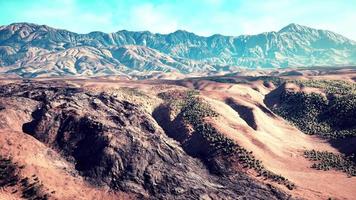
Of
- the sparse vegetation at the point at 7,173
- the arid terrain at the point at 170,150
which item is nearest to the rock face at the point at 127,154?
the arid terrain at the point at 170,150

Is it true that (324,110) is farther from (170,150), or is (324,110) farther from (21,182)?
(21,182)

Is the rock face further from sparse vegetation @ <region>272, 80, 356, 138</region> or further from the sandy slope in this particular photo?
sparse vegetation @ <region>272, 80, 356, 138</region>

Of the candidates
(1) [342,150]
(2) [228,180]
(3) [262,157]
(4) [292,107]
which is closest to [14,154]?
(2) [228,180]

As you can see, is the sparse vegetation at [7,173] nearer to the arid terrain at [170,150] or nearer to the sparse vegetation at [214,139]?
Answer: the arid terrain at [170,150]

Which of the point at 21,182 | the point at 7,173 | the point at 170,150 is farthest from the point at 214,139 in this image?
the point at 7,173

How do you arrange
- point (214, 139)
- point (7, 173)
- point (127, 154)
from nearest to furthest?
point (7, 173) → point (127, 154) → point (214, 139)

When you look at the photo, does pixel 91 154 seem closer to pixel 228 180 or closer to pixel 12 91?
pixel 228 180
